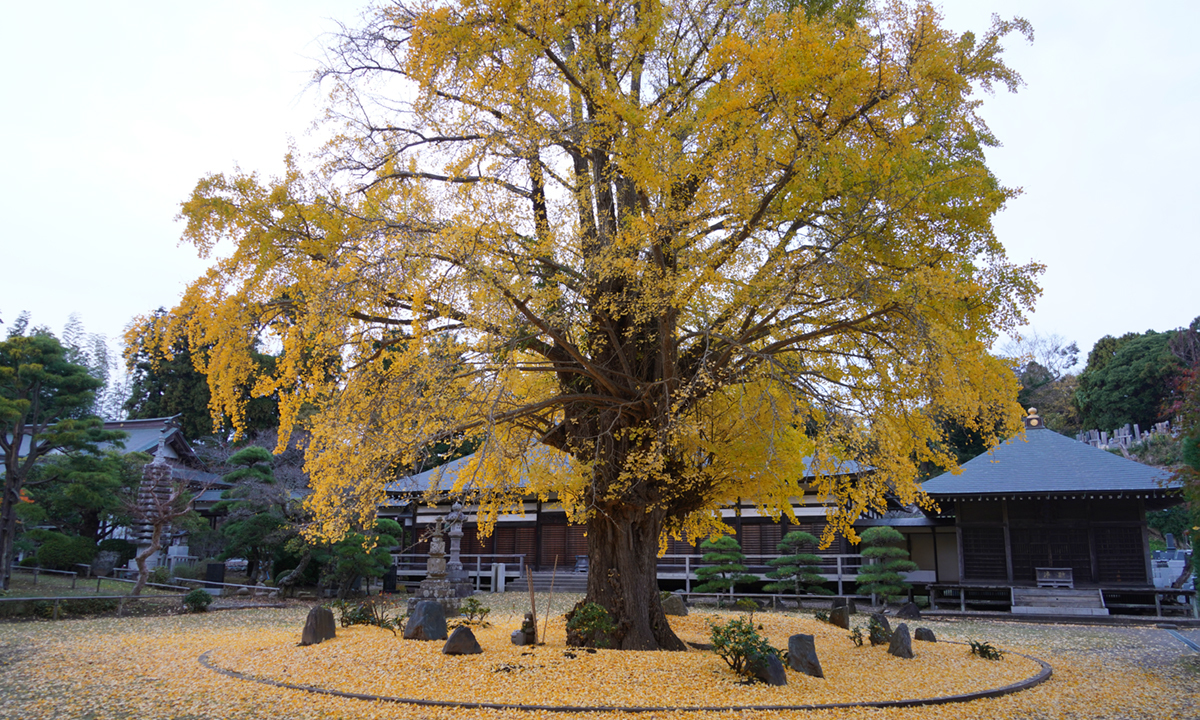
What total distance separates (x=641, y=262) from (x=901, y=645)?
251 inches

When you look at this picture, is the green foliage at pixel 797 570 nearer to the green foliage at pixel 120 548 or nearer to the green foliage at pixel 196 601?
the green foliage at pixel 196 601

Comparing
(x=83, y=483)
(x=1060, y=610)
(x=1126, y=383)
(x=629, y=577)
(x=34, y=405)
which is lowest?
(x=1060, y=610)

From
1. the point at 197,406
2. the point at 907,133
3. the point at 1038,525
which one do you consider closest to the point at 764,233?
the point at 907,133

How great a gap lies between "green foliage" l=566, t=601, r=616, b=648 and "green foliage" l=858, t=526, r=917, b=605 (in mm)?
9828

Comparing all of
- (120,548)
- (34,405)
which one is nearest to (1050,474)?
(34,405)

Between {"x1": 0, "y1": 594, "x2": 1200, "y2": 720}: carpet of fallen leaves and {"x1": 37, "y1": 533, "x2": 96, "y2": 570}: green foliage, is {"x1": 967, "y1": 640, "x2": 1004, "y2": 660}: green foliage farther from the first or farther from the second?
{"x1": 37, "y1": 533, "x2": 96, "y2": 570}: green foliage

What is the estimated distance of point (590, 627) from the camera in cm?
861

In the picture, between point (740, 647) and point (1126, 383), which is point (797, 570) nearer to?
point (740, 647)

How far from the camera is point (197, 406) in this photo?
31.2m

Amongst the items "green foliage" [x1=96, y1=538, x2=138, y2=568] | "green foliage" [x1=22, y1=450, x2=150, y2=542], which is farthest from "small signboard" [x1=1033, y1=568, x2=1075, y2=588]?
"green foliage" [x1=96, y1=538, x2=138, y2=568]

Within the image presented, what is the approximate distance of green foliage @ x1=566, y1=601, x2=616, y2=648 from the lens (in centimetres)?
868

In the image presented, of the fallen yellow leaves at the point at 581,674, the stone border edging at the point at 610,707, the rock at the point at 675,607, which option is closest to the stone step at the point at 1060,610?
the fallen yellow leaves at the point at 581,674

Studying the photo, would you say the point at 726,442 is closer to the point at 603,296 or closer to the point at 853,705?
the point at 603,296

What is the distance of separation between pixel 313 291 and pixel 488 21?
11.0ft
